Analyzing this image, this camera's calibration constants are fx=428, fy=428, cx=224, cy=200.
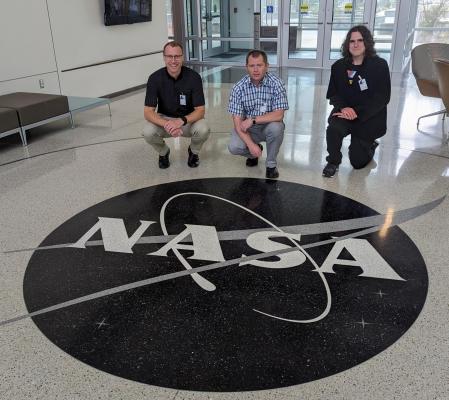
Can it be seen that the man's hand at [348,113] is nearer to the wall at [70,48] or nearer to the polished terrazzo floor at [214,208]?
the polished terrazzo floor at [214,208]

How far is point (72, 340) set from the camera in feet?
6.32

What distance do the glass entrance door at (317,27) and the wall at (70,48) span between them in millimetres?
3259

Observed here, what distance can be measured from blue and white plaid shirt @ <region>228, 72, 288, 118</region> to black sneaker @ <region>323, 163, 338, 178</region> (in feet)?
2.06

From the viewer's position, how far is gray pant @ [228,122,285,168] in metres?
3.58

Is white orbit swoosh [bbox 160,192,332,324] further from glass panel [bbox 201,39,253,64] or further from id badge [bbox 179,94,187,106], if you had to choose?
glass panel [bbox 201,39,253,64]

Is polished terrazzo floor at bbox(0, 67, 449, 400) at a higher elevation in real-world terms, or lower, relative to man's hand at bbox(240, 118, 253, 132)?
lower

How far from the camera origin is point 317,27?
372 inches

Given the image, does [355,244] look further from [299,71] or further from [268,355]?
[299,71]

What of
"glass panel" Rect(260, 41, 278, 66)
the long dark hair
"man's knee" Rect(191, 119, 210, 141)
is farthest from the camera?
"glass panel" Rect(260, 41, 278, 66)

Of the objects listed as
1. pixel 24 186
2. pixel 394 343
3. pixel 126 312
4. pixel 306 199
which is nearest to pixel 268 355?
pixel 394 343

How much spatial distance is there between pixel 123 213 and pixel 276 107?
Answer: 1.53 m

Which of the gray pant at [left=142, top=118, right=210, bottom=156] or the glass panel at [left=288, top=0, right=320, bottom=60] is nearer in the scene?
the gray pant at [left=142, top=118, right=210, bottom=156]

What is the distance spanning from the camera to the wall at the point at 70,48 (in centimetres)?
523

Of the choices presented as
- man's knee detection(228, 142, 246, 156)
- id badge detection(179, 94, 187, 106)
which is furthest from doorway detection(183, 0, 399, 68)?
man's knee detection(228, 142, 246, 156)
